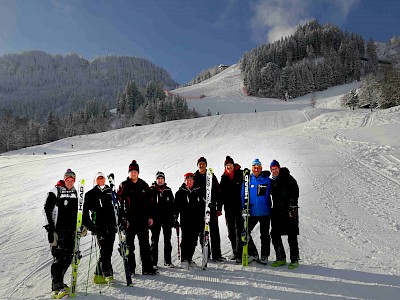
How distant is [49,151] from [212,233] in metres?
40.3

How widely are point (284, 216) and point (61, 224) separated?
14.0 feet

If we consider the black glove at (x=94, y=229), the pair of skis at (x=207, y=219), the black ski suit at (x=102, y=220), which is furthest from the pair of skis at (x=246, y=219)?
the black glove at (x=94, y=229)

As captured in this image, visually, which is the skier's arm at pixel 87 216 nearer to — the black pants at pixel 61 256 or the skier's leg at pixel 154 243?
the black pants at pixel 61 256

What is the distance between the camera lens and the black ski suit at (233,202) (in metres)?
6.82

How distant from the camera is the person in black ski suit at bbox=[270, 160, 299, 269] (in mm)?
6254

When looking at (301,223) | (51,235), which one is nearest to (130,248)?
(51,235)

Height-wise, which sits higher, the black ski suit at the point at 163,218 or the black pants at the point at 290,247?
the black ski suit at the point at 163,218

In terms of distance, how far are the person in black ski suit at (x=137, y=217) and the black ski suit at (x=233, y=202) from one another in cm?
166

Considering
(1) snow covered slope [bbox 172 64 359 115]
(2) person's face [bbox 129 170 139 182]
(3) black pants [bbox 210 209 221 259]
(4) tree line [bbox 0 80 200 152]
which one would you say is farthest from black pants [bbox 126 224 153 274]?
(1) snow covered slope [bbox 172 64 359 115]

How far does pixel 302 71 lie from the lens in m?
135

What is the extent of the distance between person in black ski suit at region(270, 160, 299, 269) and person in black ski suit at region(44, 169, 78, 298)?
12.8ft

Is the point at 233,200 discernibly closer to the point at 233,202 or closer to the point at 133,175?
the point at 233,202

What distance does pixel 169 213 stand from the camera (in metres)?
6.58

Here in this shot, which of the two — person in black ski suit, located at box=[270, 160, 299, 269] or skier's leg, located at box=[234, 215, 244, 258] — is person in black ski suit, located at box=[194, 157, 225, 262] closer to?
skier's leg, located at box=[234, 215, 244, 258]
